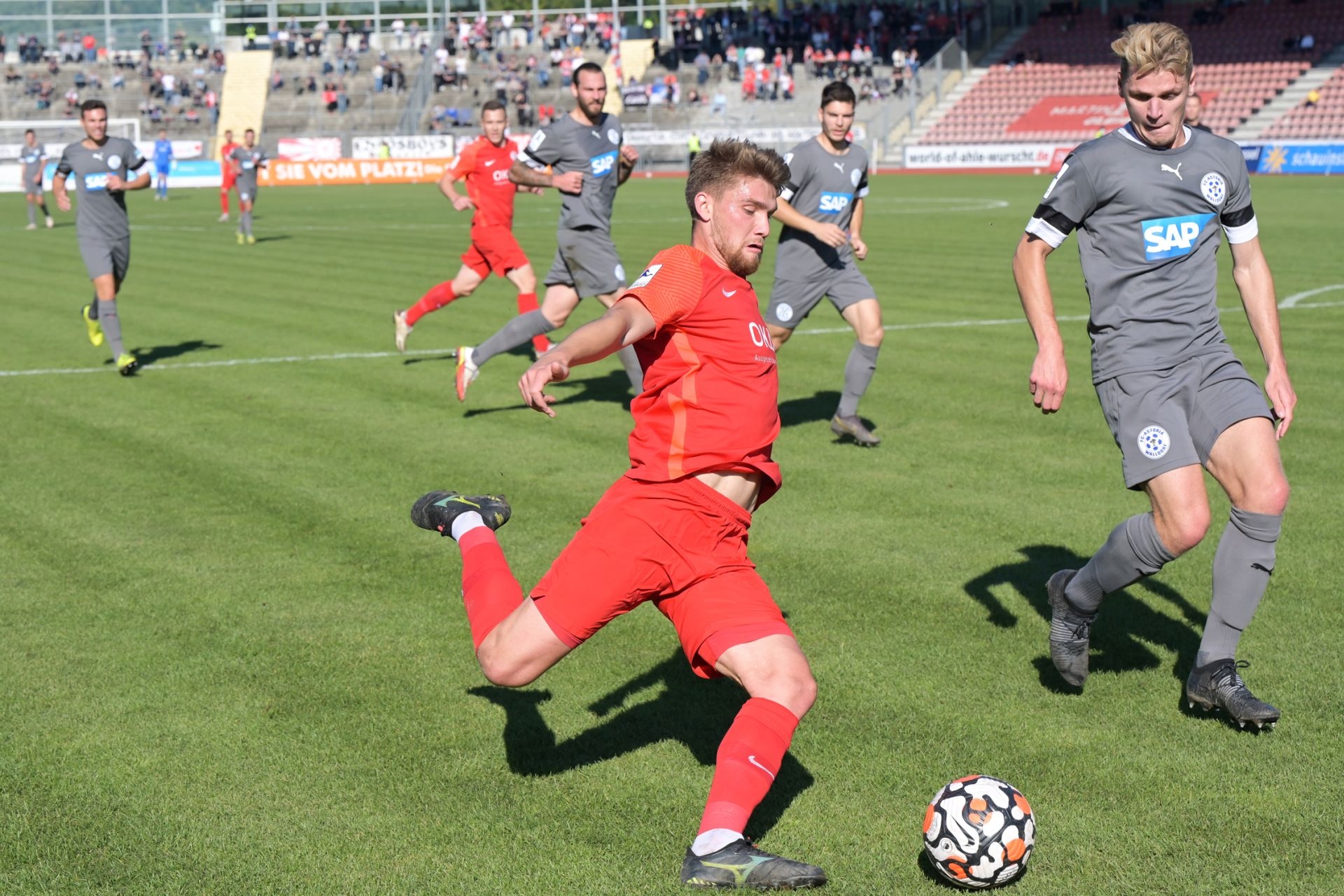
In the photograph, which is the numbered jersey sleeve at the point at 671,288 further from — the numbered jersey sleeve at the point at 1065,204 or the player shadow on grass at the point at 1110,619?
the player shadow on grass at the point at 1110,619

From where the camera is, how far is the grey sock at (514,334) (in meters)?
11.1

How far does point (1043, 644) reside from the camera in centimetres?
589

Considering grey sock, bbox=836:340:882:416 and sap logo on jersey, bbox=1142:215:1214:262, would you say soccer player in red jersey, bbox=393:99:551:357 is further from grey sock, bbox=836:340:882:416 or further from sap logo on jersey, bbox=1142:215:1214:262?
sap logo on jersey, bbox=1142:215:1214:262

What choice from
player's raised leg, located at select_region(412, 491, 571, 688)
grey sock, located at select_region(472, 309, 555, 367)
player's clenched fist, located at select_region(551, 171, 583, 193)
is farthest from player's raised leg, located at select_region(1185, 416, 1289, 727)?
player's clenched fist, located at select_region(551, 171, 583, 193)

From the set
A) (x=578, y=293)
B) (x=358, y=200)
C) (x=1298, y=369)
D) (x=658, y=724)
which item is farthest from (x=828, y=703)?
(x=358, y=200)

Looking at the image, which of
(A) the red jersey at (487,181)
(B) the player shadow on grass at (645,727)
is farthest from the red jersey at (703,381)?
(A) the red jersey at (487,181)

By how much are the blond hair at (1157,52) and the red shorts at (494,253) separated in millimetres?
9111

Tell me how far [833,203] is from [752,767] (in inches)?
270

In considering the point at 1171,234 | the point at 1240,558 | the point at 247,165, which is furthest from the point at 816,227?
the point at 247,165

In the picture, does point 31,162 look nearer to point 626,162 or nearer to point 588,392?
point 588,392

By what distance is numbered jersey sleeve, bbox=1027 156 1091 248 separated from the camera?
5129mm

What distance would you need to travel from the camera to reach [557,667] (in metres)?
5.68

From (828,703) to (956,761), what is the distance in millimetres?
654

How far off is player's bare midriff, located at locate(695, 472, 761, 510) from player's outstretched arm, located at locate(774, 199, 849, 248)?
5222 millimetres
